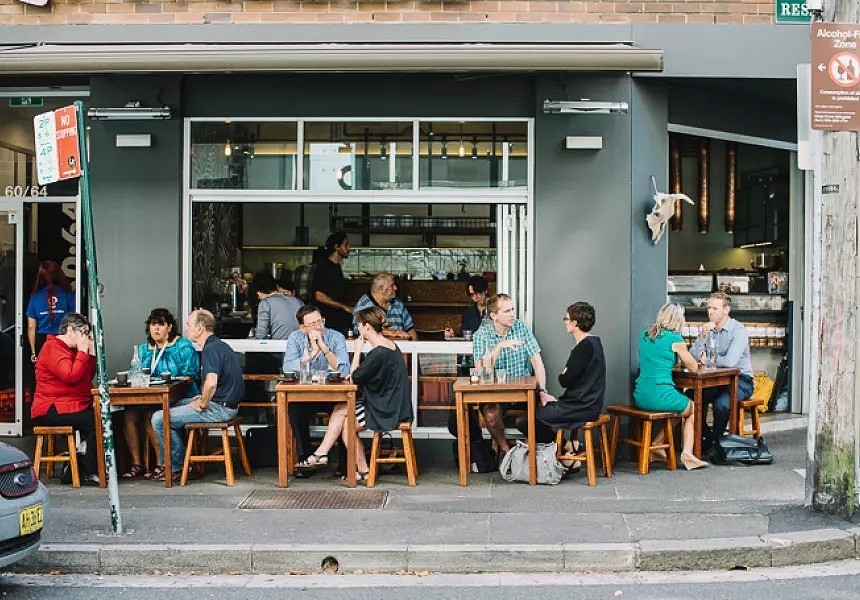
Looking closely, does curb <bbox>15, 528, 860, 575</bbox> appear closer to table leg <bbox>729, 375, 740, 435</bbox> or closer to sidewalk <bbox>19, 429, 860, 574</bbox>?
sidewalk <bbox>19, 429, 860, 574</bbox>

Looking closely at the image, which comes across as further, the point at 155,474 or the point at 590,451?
the point at 155,474

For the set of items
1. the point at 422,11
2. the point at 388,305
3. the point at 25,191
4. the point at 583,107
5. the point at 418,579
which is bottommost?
the point at 418,579

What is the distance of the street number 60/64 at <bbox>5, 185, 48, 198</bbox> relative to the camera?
39.5 ft

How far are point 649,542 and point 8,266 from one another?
774 centimetres

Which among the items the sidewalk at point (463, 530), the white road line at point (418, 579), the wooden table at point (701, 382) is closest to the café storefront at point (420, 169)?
the wooden table at point (701, 382)

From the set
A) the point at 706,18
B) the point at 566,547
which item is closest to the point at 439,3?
the point at 706,18

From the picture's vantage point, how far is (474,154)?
11148 mm

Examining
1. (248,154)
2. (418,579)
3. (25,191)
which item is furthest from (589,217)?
(25,191)

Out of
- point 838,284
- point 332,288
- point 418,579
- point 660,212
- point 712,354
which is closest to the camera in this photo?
point 418,579

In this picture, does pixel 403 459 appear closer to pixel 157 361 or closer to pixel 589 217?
pixel 157 361

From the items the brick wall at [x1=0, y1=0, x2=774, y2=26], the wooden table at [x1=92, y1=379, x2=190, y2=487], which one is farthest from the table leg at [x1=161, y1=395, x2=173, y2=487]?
the brick wall at [x1=0, y1=0, x2=774, y2=26]

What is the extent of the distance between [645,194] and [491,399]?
268cm

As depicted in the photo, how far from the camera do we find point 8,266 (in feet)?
40.2

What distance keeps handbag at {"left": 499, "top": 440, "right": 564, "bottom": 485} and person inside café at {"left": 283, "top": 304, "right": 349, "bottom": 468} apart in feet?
5.06
